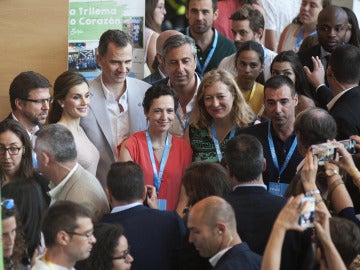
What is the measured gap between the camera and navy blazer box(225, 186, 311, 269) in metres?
5.12

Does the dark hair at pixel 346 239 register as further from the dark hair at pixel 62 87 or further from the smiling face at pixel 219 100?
the dark hair at pixel 62 87

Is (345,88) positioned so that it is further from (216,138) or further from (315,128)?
(315,128)

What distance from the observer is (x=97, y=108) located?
7.00 meters

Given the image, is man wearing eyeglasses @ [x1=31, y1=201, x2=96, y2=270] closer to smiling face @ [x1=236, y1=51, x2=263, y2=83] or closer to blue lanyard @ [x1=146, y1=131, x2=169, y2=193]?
blue lanyard @ [x1=146, y1=131, x2=169, y2=193]

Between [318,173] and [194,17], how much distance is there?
3.23 metres

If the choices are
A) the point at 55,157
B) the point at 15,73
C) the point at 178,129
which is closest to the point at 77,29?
the point at 15,73

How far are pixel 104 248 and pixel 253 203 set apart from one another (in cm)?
84

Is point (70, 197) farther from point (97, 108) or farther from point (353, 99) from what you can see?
point (353, 99)

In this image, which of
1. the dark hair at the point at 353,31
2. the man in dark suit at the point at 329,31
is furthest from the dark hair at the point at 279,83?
the dark hair at the point at 353,31

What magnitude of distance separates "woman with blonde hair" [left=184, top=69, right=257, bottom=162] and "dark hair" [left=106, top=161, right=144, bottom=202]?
4.28 feet

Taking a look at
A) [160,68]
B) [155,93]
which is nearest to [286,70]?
[160,68]

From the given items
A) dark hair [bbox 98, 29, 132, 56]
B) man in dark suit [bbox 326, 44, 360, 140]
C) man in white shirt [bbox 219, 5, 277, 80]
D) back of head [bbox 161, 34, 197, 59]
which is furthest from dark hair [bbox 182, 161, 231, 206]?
man in white shirt [bbox 219, 5, 277, 80]

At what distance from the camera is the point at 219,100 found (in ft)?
22.2

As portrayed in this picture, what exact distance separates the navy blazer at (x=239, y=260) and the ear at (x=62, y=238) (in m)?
0.70
